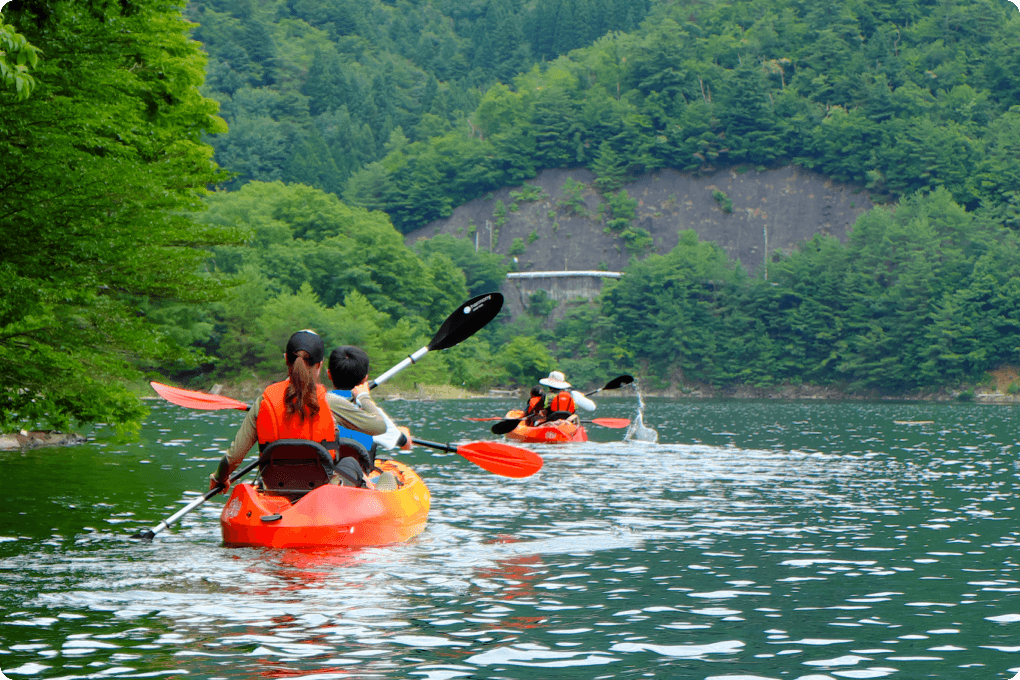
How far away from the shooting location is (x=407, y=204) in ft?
383

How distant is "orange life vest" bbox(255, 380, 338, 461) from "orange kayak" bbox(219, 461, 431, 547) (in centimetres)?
53

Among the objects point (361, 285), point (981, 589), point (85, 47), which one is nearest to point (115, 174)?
point (85, 47)

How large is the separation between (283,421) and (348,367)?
1.18 metres

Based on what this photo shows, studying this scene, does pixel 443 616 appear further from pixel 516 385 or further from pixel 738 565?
pixel 516 385

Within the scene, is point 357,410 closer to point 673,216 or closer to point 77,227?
point 77,227

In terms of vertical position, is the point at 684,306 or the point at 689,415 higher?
the point at 684,306

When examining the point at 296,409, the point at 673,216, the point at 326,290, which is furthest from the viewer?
the point at 673,216

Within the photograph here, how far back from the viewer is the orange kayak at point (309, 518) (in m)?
10.9

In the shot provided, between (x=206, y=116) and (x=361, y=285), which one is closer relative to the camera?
(x=206, y=116)

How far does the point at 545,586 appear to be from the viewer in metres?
9.99

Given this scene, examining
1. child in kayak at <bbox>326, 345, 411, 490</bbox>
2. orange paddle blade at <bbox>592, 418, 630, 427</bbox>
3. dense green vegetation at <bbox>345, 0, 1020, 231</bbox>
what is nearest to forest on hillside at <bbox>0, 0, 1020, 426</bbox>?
dense green vegetation at <bbox>345, 0, 1020, 231</bbox>

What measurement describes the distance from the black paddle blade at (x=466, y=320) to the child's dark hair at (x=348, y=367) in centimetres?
277

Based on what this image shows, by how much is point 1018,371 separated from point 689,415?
40.4 metres

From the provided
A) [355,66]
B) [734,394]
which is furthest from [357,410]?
[355,66]
